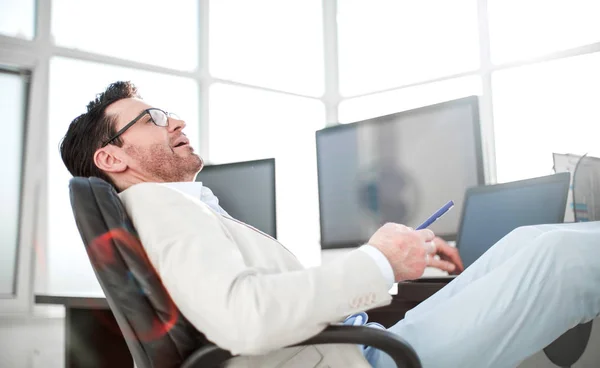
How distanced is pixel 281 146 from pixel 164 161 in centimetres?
303

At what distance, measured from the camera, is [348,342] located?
0.92 meters

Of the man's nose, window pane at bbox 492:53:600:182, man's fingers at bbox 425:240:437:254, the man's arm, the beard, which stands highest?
window pane at bbox 492:53:600:182

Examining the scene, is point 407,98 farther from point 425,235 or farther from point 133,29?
point 425,235

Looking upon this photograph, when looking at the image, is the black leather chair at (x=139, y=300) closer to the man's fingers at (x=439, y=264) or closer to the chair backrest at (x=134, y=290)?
the chair backrest at (x=134, y=290)

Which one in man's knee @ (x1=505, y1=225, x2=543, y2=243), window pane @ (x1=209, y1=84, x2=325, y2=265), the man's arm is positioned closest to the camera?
the man's arm

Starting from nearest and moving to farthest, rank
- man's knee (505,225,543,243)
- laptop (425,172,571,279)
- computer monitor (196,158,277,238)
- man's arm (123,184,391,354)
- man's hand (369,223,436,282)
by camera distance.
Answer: man's arm (123,184,391,354) < man's hand (369,223,436,282) < man's knee (505,225,543,243) < laptop (425,172,571,279) < computer monitor (196,158,277,238)

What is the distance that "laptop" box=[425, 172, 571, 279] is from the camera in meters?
1.66

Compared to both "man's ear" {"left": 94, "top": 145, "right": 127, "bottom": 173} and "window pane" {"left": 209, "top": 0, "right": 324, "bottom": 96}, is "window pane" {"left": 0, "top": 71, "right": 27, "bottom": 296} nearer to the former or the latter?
"window pane" {"left": 209, "top": 0, "right": 324, "bottom": 96}

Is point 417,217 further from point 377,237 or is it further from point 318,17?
point 318,17

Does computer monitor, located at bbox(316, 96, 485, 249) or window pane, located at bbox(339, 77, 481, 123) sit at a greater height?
window pane, located at bbox(339, 77, 481, 123)

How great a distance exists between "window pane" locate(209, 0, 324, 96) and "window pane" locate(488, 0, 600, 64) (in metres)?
1.55

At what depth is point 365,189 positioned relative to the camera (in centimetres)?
261

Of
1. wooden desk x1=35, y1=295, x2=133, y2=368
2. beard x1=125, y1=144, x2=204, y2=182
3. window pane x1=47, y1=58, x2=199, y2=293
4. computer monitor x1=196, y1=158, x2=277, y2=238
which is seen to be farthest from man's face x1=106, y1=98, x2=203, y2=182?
window pane x1=47, y1=58, x2=199, y2=293

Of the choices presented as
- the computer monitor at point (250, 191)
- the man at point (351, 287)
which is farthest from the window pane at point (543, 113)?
the man at point (351, 287)
